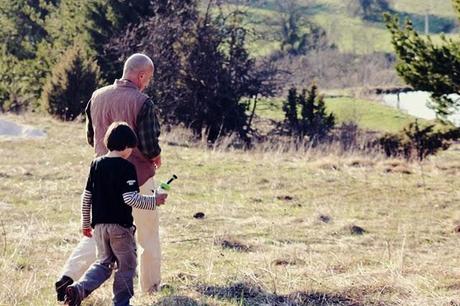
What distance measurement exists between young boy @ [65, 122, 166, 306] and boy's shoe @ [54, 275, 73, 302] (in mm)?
206

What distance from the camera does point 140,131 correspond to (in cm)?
548

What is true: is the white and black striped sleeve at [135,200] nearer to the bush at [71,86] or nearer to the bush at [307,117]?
the bush at [71,86]

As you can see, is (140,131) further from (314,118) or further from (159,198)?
(314,118)

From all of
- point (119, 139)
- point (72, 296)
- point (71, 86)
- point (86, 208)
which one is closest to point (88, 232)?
point (86, 208)

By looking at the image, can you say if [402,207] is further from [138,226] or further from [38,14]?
[38,14]

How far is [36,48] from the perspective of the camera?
115 feet

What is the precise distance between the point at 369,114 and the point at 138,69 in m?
44.9

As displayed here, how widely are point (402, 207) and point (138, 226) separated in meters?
6.19

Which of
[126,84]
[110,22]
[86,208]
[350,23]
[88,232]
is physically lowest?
[88,232]

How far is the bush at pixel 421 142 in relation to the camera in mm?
21797

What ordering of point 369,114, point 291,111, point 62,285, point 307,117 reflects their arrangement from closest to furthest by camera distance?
point 62,285
point 291,111
point 307,117
point 369,114

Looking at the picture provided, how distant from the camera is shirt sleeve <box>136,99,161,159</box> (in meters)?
5.46

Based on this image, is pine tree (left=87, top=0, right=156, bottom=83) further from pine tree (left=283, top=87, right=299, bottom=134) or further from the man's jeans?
the man's jeans

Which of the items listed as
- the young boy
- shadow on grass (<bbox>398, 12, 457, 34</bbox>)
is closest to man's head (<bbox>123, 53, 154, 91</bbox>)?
the young boy
